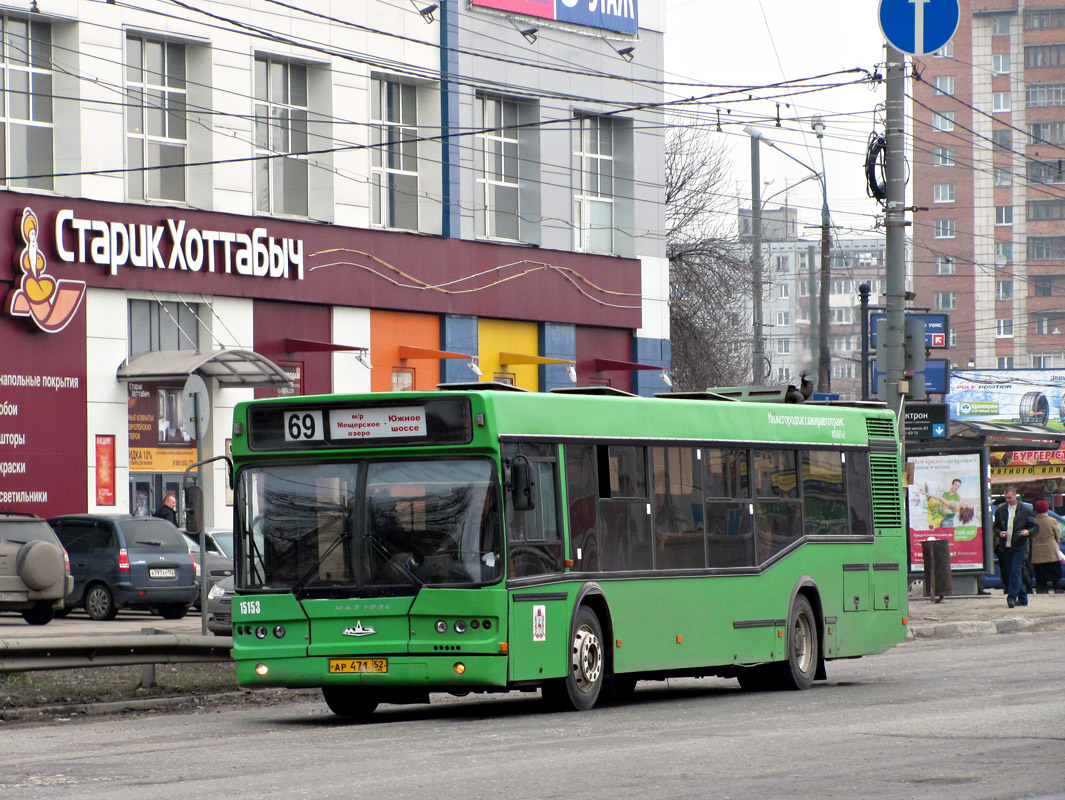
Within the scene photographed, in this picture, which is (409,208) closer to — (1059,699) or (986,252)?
(1059,699)

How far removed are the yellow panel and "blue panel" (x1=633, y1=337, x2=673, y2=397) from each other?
3.17 metres

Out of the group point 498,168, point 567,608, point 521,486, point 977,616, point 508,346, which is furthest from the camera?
point 508,346

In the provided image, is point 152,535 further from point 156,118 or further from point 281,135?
point 281,135

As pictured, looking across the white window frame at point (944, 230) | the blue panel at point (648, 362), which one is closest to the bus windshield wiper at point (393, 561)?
the blue panel at point (648, 362)

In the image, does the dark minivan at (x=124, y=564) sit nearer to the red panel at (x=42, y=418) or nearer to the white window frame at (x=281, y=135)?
the red panel at (x=42, y=418)

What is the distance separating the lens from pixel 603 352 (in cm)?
3962

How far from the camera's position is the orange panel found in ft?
113

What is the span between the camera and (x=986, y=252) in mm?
131875

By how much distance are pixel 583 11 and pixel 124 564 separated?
55.8ft

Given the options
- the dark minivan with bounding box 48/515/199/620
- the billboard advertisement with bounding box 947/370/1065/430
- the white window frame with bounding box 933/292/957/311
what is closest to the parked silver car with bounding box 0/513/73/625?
the dark minivan with bounding box 48/515/199/620

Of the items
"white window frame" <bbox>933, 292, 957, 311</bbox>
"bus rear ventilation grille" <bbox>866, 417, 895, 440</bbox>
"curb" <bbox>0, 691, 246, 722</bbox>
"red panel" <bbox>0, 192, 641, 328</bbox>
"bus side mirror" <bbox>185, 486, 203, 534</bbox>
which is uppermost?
"white window frame" <bbox>933, 292, 957, 311</bbox>

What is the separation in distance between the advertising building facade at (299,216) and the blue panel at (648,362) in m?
0.08

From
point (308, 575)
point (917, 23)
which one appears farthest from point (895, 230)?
point (308, 575)

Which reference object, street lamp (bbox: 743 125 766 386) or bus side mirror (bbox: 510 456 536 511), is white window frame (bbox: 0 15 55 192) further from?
street lamp (bbox: 743 125 766 386)
